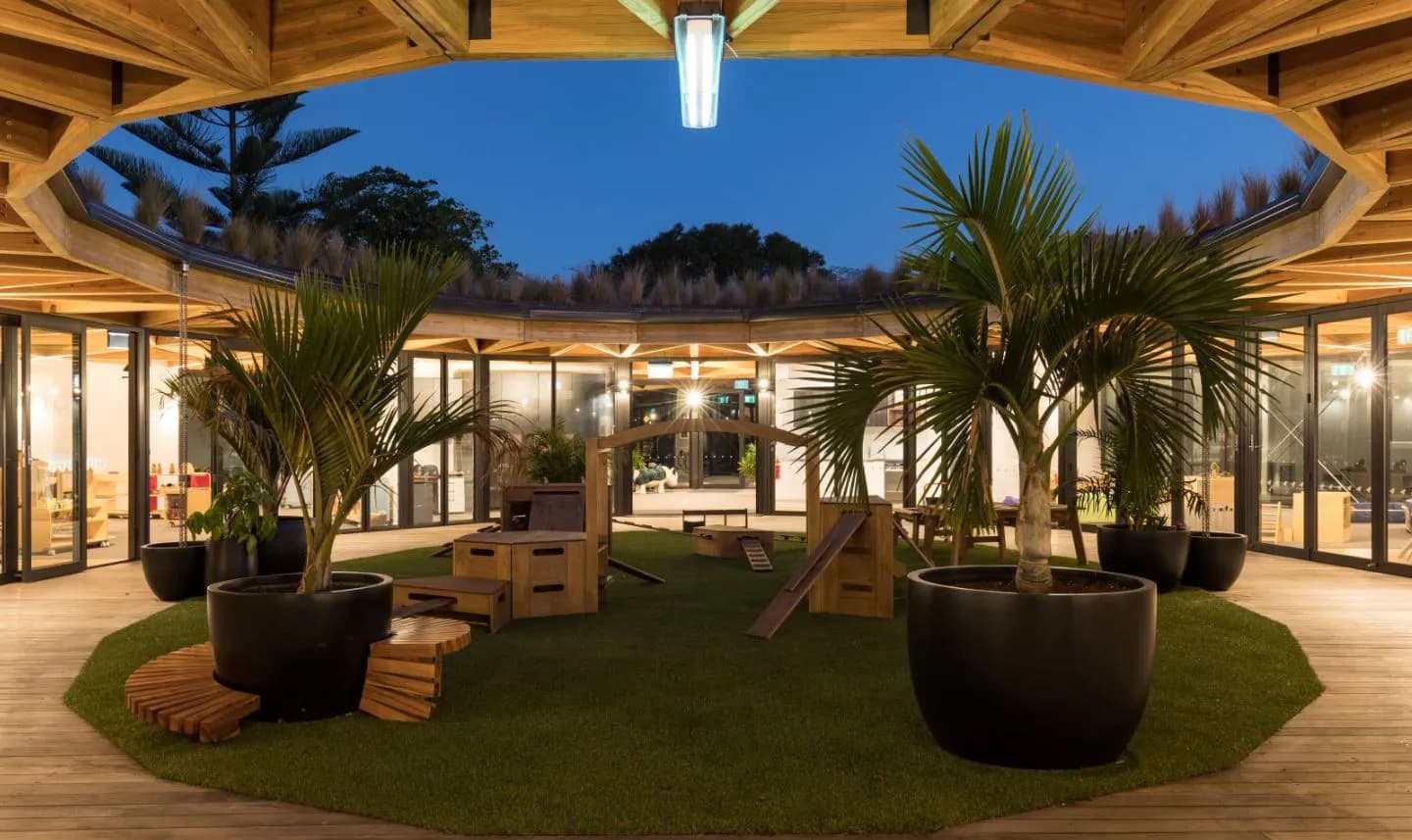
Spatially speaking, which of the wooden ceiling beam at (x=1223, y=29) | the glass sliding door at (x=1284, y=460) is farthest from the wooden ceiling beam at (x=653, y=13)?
the glass sliding door at (x=1284, y=460)

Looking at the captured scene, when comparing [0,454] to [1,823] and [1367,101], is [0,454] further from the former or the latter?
[1367,101]

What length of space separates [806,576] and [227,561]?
4.54 m

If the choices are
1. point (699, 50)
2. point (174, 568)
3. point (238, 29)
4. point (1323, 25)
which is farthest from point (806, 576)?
point (174, 568)

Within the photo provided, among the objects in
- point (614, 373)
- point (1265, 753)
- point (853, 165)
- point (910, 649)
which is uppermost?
point (853, 165)

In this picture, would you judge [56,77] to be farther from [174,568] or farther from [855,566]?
[855,566]

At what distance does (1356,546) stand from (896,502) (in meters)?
7.65

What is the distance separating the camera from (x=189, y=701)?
14.4ft

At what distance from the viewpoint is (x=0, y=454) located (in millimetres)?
9484

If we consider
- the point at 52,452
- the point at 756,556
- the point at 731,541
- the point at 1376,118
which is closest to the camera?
the point at 1376,118

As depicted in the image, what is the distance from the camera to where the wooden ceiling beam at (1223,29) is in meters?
3.47

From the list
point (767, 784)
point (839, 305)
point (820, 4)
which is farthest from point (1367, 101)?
point (839, 305)

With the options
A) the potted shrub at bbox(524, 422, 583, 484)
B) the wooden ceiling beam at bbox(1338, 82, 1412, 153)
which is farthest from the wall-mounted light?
the potted shrub at bbox(524, 422, 583, 484)

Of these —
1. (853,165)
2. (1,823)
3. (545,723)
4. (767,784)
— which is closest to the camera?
(1,823)

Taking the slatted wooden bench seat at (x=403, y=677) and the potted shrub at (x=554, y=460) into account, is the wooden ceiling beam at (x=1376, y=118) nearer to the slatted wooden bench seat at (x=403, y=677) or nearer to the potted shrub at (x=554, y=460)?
the slatted wooden bench seat at (x=403, y=677)
